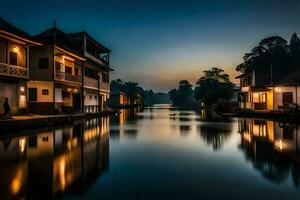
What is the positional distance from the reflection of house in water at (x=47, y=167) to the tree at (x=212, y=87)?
192ft

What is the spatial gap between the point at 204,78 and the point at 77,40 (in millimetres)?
61809

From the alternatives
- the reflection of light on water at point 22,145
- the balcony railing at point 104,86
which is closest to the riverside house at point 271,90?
the balcony railing at point 104,86

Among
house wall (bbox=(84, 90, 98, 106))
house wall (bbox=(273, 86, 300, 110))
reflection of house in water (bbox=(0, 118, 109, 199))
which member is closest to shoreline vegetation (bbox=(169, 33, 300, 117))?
house wall (bbox=(273, 86, 300, 110))

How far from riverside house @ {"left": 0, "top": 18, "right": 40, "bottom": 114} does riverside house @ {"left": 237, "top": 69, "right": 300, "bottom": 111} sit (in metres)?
28.7

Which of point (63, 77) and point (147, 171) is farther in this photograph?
point (63, 77)

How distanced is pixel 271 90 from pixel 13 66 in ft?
113

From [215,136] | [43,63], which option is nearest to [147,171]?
[215,136]

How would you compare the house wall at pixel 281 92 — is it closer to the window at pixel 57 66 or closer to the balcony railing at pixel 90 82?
the balcony railing at pixel 90 82

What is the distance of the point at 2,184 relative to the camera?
6766mm

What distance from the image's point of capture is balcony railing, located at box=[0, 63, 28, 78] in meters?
21.6

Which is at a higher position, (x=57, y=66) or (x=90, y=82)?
(x=57, y=66)

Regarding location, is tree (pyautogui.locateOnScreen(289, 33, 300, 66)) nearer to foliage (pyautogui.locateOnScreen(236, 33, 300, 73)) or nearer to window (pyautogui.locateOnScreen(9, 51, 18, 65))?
foliage (pyautogui.locateOnScreen(236, 33, 300, 73))

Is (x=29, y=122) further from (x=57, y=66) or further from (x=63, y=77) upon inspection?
(x=57, y=66)

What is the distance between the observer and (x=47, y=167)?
8.47 m
